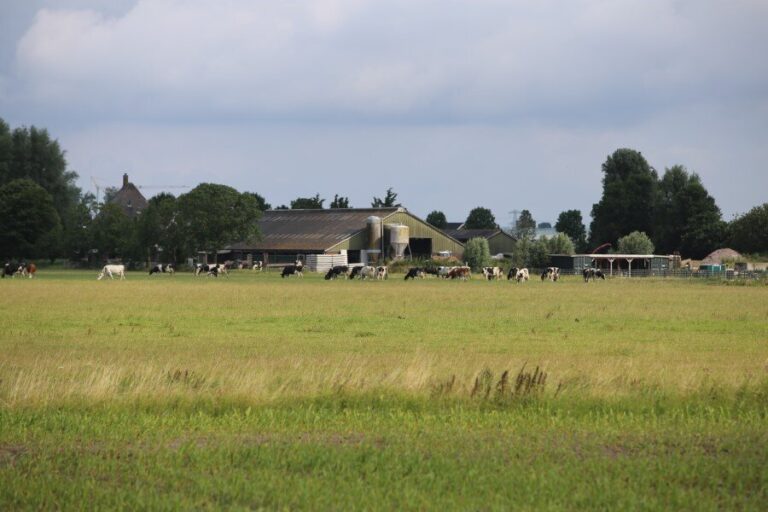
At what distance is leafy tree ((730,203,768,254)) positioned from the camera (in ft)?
345

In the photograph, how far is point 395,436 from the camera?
12703 millimetres

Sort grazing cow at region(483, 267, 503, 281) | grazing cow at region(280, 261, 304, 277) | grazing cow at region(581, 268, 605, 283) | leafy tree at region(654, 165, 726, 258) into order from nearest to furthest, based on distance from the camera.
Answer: grazing cow at region(581, 268, 605, 283), grazing cow at region(483, 267, 503, 281), grazing cow at region(280, 261, 304, 277), leafy tree at region(654, 165, 726, 258)

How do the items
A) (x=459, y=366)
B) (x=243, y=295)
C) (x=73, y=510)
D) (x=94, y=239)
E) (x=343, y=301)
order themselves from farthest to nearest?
(x=94, y=239)
(x=243, y=295)
(x=343, y=301)
(x=459, y=366)
(x=73, y=510)

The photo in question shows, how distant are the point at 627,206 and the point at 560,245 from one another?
2403cm

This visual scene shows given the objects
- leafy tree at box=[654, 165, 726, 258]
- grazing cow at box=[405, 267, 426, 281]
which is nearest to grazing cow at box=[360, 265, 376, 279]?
grazing cow at box=[405, 267, 426, 281]

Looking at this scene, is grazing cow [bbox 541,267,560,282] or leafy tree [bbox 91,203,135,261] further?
leafy tree [bbox 91,203,135,261]

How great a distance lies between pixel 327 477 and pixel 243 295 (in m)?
36.4

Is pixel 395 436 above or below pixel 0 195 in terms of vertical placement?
below

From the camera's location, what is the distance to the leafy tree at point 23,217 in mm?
105662

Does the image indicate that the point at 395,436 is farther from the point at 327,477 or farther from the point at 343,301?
the point at 343,301

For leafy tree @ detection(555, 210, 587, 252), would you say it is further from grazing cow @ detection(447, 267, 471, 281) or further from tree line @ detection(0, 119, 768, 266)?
grazing cow @ detection(447, 267, 471, 281)

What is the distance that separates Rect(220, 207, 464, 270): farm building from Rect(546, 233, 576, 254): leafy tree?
14523 millimetres

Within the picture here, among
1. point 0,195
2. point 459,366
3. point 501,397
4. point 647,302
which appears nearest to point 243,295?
point 647,302

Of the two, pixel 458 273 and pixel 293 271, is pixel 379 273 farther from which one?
pixel 293 271
